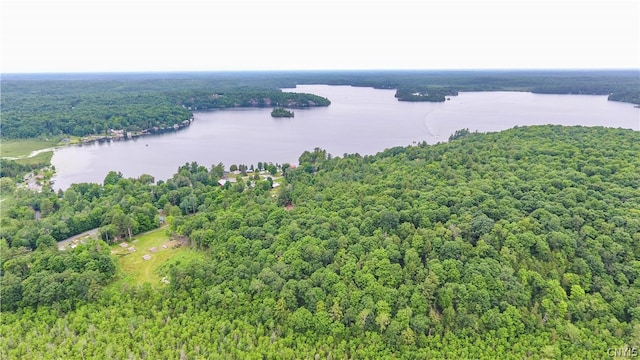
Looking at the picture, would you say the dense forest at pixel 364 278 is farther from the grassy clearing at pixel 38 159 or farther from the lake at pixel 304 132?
the grassy clearing at pixel 38 159

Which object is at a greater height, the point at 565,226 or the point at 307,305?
the point at 565,226

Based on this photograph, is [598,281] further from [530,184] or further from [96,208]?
[96,208]

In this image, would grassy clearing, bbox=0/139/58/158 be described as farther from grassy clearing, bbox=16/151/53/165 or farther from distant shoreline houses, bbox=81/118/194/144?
distant shoreline houses, bbox=81/118/194/144

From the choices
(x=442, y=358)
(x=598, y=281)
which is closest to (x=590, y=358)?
(x=598, y=281)

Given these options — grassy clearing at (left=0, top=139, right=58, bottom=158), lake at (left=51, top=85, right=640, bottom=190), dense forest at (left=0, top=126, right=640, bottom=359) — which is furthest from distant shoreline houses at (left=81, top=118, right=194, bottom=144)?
dense forest at (left=0, top=126, right=640, bottom=359)

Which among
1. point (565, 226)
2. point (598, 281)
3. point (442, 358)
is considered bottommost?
point (442, 358)

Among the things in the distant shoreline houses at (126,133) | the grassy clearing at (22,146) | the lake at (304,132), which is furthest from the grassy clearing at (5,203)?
the distant shoreline houses at (126,133)
